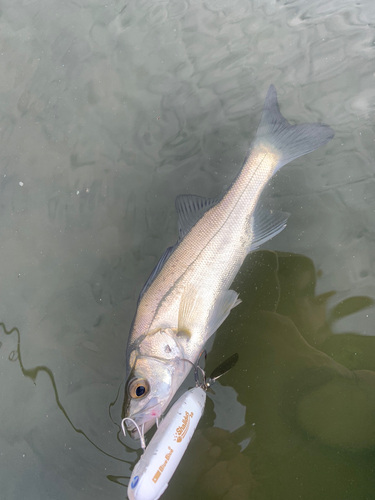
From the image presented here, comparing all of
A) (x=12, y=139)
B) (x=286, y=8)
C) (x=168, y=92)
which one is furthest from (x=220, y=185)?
(x=12, y=139)

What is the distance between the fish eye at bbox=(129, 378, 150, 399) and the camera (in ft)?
5.08

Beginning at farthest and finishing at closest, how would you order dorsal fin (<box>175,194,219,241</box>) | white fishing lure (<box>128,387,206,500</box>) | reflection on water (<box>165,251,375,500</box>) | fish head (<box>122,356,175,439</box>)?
reflection on water (<box>165,251,375,500</box>)
dorsal fin (<box>175,194,219,241</box>)
fish head (<box>122,356,175,439</box>)
white fishing lure (<box>128,387,206,500</box>)

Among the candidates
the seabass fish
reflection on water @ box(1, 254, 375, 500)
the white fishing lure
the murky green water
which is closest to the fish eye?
the seabass fish

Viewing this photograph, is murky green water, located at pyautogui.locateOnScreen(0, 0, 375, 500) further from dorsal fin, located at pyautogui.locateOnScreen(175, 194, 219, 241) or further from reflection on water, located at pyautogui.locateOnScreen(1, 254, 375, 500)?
dorsal fin, located at pyautogui.locateOnScreen(175, 194, 219, 241)

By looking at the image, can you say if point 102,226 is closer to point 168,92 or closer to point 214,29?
point 168,92

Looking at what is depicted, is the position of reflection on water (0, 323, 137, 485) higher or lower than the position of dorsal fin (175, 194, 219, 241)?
lower

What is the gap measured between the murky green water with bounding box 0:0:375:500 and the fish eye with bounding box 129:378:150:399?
1.37ft

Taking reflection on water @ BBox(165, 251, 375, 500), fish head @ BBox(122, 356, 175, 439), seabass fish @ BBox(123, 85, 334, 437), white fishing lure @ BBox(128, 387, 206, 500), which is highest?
seabass fish @ BBox(123, 85, 334, 437)

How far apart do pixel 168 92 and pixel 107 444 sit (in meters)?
2.18

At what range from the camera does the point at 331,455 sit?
6.16 ft

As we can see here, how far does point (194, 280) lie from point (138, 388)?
1.87ft

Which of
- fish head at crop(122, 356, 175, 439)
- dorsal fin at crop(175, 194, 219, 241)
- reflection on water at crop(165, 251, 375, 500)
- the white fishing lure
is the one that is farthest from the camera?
reflection on water at crop(165, 251, 375, 500)

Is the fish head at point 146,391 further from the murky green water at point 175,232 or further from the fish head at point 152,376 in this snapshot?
the murky green water at point 175,232

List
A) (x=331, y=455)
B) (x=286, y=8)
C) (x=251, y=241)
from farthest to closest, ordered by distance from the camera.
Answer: (x=286, y=8) → (x=331, y=455) → (x=251, y=241)
